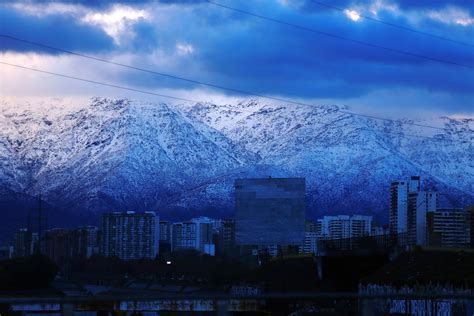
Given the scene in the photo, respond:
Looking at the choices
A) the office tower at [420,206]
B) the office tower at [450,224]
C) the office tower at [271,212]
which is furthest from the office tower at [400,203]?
the office tower at [271,212]

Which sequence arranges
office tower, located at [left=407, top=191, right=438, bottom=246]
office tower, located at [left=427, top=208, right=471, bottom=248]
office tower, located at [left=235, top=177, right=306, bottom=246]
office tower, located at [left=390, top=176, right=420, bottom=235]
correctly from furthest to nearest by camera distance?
1. office tower, located at [left=390, top=176, right=420, bottom=235]
2. office tower, located at [left=407, top=191, right=438, bottom=246]
3. office tower, located at [left=427, top=208, right=471, bottom=248]
4. office tower, located at [left=235, top=177, right=306, bottom=246]

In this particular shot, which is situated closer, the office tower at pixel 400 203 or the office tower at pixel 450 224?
the office tower at pixel 450 224

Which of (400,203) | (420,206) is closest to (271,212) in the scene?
(420,206)

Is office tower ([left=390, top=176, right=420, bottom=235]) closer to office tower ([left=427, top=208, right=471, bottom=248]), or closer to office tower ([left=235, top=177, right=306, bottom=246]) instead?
office tower ([left=427, top=208, right=471, bottom=248])

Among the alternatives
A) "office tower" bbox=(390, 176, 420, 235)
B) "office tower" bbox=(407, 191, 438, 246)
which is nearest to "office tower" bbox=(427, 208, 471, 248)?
"office tower" bbox=(407, 191, 438, 246)

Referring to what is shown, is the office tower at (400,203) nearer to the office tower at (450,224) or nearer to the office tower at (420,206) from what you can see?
the office tower at (420,206)

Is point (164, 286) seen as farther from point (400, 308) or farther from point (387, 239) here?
point (400, 308)

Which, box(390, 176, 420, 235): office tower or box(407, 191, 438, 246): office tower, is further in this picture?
box(390, 176, 420, 235): office tower

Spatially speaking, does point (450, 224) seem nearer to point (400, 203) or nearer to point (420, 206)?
point (420, 206)
